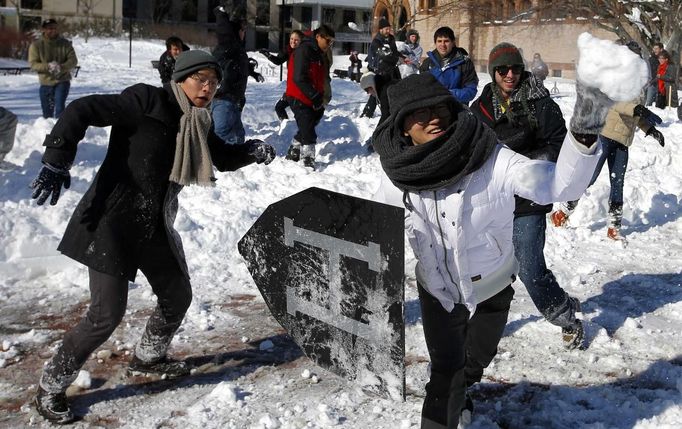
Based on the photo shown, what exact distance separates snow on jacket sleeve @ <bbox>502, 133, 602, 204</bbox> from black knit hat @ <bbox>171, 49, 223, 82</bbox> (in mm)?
1548

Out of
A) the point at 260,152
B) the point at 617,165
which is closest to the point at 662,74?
the point at 617,165

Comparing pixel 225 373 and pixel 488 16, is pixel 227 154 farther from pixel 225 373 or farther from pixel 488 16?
pixel 488 16

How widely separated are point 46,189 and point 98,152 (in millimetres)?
5601

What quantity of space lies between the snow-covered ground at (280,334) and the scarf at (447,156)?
1.37 metres

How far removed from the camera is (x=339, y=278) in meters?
3.30

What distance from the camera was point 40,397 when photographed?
365 cm

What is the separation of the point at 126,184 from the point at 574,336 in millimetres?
2753

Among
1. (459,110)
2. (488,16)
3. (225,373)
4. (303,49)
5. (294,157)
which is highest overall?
(488,16)

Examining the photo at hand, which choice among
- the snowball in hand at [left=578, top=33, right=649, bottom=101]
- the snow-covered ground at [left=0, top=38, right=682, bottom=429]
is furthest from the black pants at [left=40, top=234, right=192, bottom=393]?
the snowball in hand at [left=578, top=33, right=649, bottom=101]

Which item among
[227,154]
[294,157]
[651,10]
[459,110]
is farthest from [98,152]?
[651,10]

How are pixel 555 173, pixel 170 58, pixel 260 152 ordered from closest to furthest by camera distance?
pixel 555 173 → pixel 260 152 → pixel 170 58

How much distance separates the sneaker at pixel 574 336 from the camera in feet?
15.0

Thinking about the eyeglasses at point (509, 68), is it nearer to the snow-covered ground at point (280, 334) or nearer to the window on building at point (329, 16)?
the snow-covered ground at point (280, 334)

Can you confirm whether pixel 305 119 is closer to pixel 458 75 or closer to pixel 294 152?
pixel 294 152
